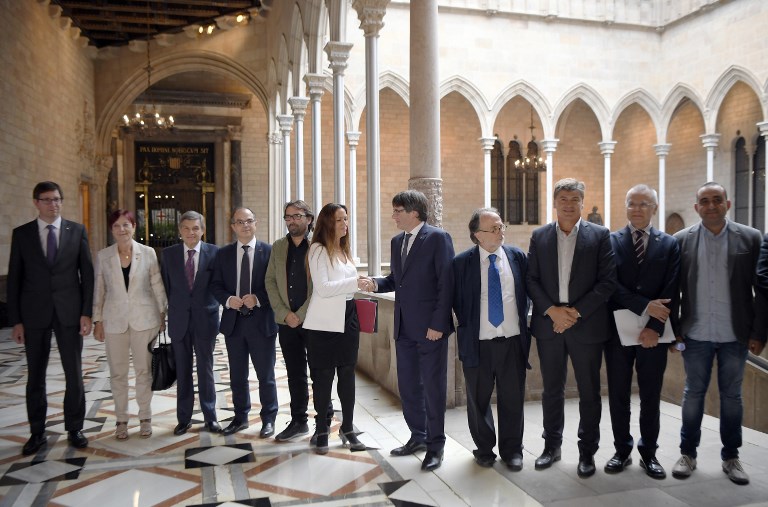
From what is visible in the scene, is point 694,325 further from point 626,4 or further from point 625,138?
point 625,138

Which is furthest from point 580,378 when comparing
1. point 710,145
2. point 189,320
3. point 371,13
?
point 710,145

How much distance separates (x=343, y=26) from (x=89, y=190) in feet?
30.5

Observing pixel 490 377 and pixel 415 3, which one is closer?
pixel 490 377

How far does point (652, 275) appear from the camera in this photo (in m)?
3.42

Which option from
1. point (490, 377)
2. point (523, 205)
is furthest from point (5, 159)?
point (523, 205)

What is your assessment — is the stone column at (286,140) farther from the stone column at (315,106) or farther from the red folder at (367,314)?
the red folder at (367,314)

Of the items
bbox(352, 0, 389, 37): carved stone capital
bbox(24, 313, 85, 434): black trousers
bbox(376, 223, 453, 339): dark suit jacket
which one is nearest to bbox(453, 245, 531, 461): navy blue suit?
bbox(376, 223, 453, 339): dark suit jacket

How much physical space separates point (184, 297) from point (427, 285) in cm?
171

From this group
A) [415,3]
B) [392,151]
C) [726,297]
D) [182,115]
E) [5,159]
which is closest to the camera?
[726,297]

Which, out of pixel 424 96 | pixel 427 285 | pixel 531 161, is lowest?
pixel 427 285

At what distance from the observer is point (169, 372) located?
13.8 feet

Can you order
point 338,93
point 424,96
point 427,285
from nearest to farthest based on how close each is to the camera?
1. point 427,285
2. point 424,96
3. point 338,93

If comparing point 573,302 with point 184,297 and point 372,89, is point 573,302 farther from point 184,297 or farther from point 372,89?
point 372,89

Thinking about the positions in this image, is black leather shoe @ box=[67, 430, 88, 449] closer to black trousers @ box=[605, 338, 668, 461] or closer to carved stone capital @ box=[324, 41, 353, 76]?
black trousers @ box=[605, 338, 668, 461]
